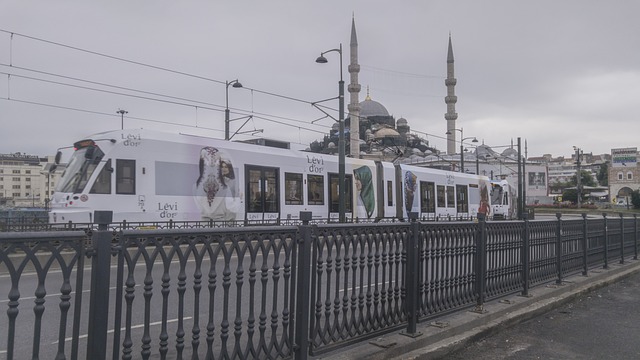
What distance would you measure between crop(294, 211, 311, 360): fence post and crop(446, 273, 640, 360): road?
1.82 meters

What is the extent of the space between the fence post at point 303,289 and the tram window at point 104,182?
11.2 metres

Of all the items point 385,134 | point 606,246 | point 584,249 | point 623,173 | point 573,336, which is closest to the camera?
point 573,336

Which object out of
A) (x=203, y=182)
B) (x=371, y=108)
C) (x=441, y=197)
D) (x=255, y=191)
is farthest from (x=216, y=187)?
(x=371, y=108)

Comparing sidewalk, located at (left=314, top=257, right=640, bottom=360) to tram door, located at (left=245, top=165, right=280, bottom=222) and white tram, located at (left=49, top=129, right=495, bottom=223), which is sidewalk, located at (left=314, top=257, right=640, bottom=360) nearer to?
white tram, located at (left=49, top=129, right=495, bottom=223)

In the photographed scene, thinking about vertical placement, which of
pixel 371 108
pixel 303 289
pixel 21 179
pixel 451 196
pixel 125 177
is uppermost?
pixel 371 108

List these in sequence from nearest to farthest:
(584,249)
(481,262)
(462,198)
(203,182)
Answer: (481,262)
(584,249)
(203,182)
(462,198)

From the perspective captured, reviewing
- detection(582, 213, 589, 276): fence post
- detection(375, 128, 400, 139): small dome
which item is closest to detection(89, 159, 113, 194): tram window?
detection(582, 213, 589, 276): fence post

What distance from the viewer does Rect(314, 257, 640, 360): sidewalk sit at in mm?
4344

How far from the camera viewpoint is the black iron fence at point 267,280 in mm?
2646

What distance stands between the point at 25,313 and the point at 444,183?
23.7 metres

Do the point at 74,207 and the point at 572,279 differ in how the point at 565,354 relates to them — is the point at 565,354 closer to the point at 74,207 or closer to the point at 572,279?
the point at 572,279

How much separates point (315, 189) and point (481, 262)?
1352 cm

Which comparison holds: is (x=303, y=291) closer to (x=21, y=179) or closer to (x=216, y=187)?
(x=216, y=187)

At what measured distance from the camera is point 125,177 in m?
13.6
